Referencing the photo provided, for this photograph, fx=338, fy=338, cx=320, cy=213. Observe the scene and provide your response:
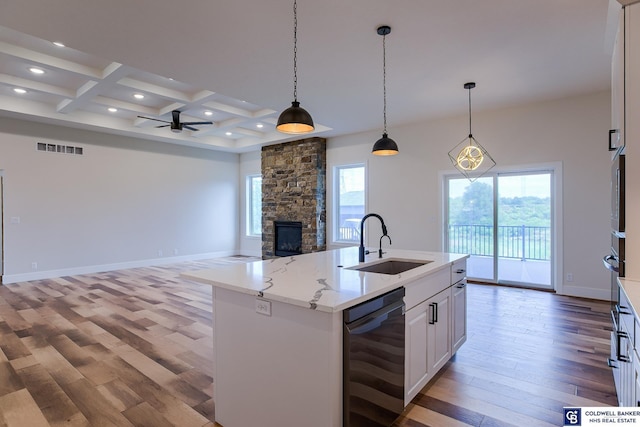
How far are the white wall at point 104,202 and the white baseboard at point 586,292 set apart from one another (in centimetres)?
806

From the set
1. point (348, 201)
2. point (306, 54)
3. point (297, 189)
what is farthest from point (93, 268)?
point (306, 54)

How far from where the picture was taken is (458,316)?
9.86ft

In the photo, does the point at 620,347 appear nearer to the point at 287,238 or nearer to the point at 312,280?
the point at 312,280

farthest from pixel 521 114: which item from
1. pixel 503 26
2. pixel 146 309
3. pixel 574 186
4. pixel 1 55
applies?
pixel 1 55

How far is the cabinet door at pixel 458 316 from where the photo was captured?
9.52ft

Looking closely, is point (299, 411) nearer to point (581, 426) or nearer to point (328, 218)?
point (581, 426)

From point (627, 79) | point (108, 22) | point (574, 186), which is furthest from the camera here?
point (574, 186)

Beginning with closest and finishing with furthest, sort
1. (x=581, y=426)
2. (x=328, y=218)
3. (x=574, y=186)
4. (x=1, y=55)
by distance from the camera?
(x=581, y=426)
(x=1, y=55)
(x=574, y=186)
(x=328, y=218)

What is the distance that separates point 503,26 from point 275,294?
320 cm

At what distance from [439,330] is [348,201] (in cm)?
537

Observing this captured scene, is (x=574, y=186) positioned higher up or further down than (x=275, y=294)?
higher up

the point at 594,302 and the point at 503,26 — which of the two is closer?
the point at 503,26

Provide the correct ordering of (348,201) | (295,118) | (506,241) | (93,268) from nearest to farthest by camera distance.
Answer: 1. (295,118)
2. (506,241)
3. (93,268)
4. (348,201)

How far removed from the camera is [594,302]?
482 cm
